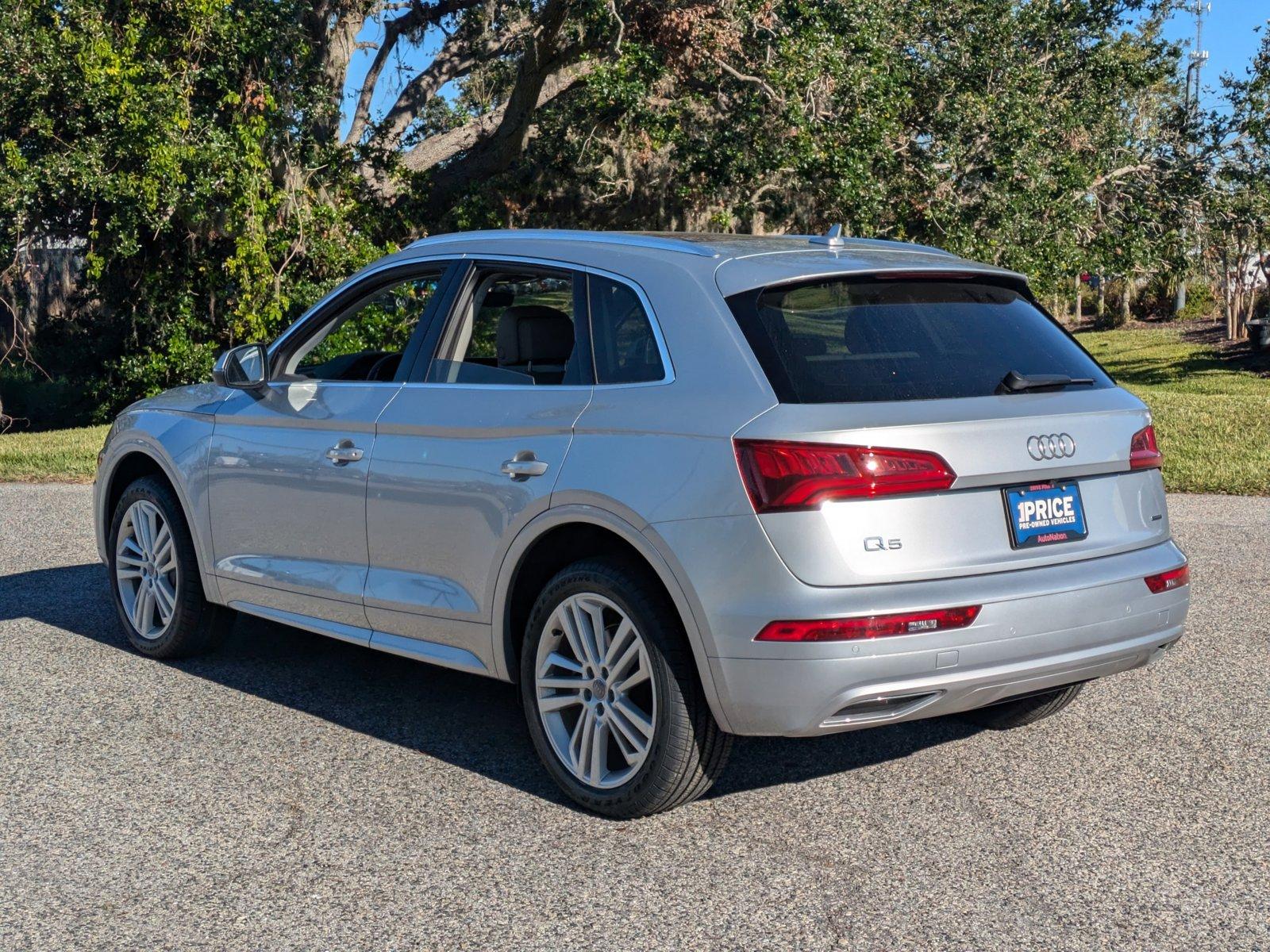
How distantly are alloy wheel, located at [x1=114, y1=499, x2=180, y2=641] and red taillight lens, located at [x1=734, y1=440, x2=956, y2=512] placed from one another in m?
3.36

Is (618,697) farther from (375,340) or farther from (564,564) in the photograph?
(375,340)

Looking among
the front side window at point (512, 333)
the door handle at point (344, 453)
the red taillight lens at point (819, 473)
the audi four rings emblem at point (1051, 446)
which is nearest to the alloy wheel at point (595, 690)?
the red taillight lens at point (819, 473)

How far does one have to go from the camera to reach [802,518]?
4.09 meters

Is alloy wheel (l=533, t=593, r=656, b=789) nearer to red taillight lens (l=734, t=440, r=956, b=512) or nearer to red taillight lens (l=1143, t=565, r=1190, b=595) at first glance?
red taillight lens (l=734, t=440, r=956, b=512)

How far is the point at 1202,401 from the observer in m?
18.1

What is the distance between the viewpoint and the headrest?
5070 millimetres

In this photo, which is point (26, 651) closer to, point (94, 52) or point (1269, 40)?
point (94, 52)

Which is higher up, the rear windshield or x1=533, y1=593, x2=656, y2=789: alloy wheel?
the rear windshield

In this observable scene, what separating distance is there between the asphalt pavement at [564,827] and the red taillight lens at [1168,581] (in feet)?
2.22

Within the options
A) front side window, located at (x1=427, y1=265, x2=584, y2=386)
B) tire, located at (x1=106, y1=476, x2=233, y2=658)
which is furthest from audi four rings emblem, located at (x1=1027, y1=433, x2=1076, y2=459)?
tire, located at (x1=106, y1=476, x2=233, y2=658)

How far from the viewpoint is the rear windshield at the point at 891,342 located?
4.34 meters

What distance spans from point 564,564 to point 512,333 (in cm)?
89

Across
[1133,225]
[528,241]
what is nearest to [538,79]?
[1133,225]

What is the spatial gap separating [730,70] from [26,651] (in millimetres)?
12507
